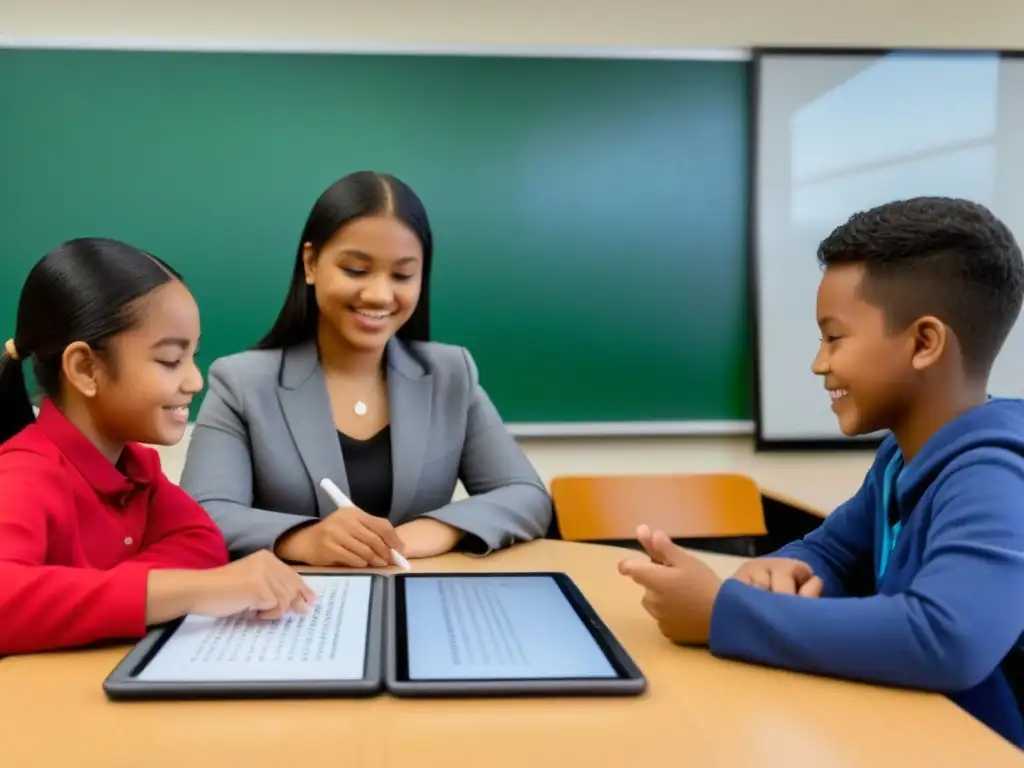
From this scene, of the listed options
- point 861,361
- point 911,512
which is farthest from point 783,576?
point 861,361

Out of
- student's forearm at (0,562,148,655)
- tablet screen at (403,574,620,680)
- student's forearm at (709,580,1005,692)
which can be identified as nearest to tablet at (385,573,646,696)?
tablet screen at (403,574,620,680)

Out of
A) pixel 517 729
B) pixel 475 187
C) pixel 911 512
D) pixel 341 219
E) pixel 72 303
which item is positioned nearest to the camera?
pixel 517 729

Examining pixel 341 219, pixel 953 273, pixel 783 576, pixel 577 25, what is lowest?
pixel 783 576

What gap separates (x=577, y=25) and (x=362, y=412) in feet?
5.50

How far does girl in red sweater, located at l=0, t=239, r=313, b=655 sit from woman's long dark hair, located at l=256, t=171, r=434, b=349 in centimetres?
43

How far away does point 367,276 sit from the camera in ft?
4.83

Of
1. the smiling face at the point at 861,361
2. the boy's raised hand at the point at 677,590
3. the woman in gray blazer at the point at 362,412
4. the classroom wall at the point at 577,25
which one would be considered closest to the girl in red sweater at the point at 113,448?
the woman in gray blazer at the point at 362,412

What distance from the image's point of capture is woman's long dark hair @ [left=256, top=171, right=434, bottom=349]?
147 centimetres

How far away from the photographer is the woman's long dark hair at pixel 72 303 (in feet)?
3.33

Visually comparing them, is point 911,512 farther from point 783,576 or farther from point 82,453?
point 82,453

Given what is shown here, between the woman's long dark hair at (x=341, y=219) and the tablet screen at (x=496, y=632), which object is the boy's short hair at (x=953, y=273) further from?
the woman's long dark hair at (x=341, y=219)

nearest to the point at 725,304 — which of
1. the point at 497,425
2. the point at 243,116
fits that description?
the point at 497,425

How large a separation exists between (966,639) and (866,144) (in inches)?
94.5

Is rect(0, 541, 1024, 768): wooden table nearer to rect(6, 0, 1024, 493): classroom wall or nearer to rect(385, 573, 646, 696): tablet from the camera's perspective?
rect(385, 573, 646, 696): tablet
